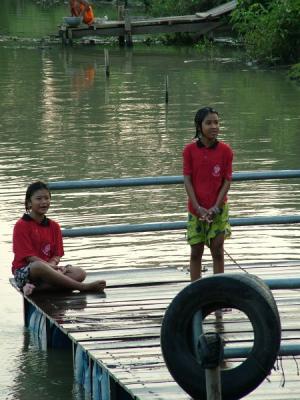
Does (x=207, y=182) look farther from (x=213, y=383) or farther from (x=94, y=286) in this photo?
(x=213, y=383)

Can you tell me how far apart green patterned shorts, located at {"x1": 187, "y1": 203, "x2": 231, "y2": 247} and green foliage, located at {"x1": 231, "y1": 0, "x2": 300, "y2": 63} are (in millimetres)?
21435

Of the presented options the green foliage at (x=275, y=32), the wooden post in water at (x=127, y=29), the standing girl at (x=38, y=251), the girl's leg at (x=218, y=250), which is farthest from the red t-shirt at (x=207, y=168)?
the wooden post in water at (x=127, y=29)

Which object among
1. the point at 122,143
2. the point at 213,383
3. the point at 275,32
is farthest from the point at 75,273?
the point at 275,32

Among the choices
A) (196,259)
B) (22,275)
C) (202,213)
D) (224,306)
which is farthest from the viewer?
(22,275)

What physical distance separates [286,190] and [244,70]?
1572cm

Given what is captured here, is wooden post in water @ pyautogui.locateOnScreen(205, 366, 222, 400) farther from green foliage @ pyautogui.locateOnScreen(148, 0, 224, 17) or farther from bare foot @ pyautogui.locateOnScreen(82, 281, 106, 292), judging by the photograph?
green foliage @ pyautogui.locateOnScreen(148, 0, 224, 17)

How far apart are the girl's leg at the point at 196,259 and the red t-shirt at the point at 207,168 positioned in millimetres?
277

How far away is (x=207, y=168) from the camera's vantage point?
822 centimetres

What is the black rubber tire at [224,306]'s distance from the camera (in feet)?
19.8

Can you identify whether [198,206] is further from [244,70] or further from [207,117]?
[244,70]

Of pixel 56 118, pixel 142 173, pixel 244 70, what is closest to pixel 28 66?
pixel 244 70

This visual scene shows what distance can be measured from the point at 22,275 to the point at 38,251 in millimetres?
210

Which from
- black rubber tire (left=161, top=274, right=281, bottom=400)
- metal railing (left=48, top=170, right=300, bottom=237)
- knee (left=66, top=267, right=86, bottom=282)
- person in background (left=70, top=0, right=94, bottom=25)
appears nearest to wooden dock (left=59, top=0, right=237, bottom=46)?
person in background (left=70, top=0, right=94, bottom=25)

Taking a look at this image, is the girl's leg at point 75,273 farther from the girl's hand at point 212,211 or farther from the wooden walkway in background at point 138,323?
the girl's hand at point 212,211
